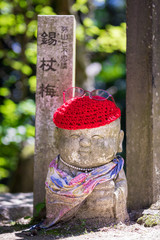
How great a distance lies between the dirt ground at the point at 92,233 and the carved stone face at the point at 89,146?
1.99ft

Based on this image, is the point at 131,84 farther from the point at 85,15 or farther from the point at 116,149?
the point at 85,15

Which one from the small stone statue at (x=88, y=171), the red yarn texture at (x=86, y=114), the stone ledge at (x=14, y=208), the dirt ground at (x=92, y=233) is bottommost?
the stone ledge at (x=14, y=208)

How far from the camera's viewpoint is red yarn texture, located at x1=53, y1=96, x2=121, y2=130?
3.32 meters

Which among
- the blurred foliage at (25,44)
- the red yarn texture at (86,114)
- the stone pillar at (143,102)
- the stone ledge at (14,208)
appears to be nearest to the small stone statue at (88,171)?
the red yarn texture at (86,114)

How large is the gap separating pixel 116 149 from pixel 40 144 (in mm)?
1119

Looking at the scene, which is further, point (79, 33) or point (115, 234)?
point (79, 33)

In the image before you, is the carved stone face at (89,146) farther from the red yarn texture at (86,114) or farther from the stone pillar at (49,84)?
the stone pillar at (49,84)

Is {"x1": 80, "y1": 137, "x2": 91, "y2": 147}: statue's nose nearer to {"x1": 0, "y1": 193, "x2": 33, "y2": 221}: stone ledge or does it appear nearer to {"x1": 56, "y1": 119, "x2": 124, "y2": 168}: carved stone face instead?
{"x1": 56, "y1": 119, "x2": 124, "y2": 168}: carved stone face

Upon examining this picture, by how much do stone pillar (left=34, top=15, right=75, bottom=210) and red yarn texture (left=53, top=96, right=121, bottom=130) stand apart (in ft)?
2.24

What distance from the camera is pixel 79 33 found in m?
7.02

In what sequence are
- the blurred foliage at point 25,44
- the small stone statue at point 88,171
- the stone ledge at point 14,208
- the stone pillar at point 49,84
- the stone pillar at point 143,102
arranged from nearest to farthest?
the small stone statue at point 88,171, the stone pillar at point 143,102, the stone pillar at point 49,84, the stone ledge at point 14,208, the blurred foliage at point 25,44

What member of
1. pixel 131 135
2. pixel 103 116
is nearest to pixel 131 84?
pixel 131 135

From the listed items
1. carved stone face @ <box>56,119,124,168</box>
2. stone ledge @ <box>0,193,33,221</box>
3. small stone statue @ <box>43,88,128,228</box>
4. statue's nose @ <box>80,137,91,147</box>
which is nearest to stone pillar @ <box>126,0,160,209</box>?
small stone statue @ <box>43,88,128,228</box>

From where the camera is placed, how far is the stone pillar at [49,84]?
165 inches
